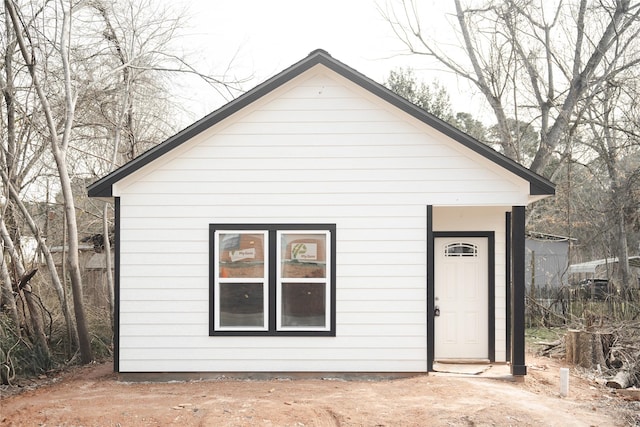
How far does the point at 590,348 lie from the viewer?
40.0 ft

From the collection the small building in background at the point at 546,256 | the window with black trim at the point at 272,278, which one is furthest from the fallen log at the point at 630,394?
the small building in background at the point at 546,256

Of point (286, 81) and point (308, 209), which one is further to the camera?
point (308, 209)

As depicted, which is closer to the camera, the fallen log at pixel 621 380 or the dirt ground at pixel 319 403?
the dirt ground at pixel 319 403

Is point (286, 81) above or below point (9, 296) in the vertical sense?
above

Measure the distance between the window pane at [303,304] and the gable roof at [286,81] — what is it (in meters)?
2.79

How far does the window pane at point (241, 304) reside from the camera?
34.9 feet

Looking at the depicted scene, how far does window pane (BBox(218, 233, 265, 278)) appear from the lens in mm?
10672

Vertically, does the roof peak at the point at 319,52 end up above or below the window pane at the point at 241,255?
above

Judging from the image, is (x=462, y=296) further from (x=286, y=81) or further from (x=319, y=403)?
(x=286, y=81)

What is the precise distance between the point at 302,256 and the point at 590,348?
557cm

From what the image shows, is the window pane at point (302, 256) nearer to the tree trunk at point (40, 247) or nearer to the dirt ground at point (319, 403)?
the dirt ground at point (319, 403)

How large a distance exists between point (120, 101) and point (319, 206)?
778 cm

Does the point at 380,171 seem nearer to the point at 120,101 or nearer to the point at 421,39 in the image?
the point at 120,101

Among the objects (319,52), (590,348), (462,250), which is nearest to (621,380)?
(590,348)
